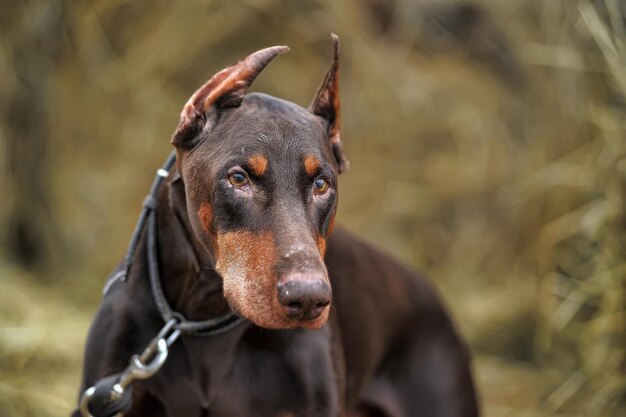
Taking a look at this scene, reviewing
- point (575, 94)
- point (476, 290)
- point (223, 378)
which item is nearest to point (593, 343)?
point (575, 94)

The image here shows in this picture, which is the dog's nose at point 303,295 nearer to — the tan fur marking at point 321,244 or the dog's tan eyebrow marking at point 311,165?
the tan fur marking at point 321,244

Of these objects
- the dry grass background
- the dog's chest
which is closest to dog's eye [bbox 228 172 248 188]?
the dog's chest

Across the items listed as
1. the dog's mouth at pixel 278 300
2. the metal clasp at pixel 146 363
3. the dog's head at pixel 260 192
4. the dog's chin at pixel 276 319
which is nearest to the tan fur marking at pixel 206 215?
the dog's head at pixel 260 192

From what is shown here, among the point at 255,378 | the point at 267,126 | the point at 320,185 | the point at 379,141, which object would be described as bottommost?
the point at 379,141

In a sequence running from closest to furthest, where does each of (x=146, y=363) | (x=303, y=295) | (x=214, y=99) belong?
1. (x=303, y=295)
2. (x=214, y=99)
3. (x=146, y=363)

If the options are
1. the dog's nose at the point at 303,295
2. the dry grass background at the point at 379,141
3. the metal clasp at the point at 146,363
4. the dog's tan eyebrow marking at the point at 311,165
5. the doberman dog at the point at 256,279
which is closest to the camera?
the dog's nose at the point at 303,295

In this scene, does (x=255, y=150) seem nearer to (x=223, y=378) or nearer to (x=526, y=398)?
(x=223, y=378)

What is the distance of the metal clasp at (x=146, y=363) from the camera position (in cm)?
277

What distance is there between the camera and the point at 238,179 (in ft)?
8.46

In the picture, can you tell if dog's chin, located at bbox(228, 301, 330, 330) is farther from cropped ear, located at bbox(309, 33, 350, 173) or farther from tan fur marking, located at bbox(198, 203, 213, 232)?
cropped ear, located at bbox(309, 33, 350, 173)

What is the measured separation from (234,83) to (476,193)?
4.25m

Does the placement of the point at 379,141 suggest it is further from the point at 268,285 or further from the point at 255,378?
the point at 268,285

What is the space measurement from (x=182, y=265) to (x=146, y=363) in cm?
27

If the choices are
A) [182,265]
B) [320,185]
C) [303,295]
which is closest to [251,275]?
[303,295]
